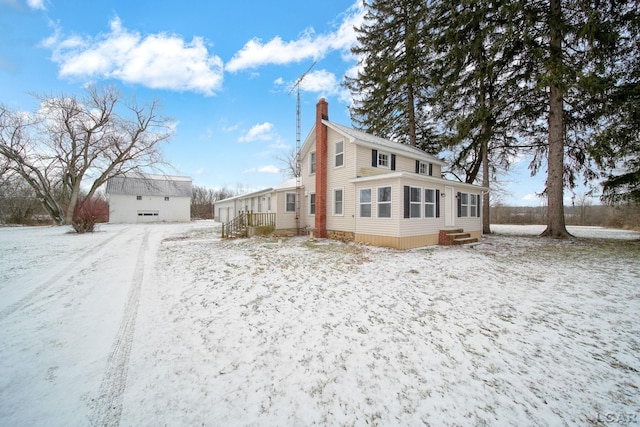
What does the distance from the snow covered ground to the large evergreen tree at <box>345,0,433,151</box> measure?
14.8 m

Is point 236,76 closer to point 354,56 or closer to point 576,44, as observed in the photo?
point 354,56

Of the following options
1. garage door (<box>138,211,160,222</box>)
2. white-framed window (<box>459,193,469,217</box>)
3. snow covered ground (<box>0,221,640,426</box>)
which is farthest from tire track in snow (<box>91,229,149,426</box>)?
garage door (<box>138,211,160,222</box>)

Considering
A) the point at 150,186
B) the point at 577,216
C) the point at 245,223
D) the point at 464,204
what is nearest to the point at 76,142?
the point at 150,186

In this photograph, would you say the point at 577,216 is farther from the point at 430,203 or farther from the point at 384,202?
the point at 384,202

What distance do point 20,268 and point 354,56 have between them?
68.7 ft

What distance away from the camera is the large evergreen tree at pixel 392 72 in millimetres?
16094

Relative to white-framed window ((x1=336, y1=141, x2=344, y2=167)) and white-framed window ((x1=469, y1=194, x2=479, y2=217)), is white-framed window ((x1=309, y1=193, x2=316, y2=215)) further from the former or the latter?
white-framed window ((x1=469, y1=194, x2=479, y2=217))

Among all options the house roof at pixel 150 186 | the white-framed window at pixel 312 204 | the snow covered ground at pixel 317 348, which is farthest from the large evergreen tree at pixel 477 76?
the house roof at pixel 150 186

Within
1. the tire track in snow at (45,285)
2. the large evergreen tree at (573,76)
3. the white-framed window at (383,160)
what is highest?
the large evergreen tree at (573,76)

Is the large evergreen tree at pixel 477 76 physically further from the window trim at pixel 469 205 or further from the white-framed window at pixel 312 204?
the white-framed window at pixel 312 204

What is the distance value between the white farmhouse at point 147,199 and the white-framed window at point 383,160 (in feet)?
80.6

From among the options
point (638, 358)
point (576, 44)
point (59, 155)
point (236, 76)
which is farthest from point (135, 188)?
point (576, 44)

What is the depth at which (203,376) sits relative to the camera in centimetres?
261

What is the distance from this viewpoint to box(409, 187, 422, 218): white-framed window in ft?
32.9
